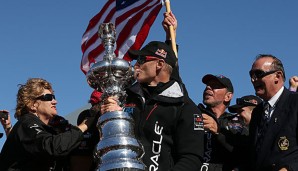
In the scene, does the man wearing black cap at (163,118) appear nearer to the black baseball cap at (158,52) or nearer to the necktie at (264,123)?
the black baseball cap at (158,52)

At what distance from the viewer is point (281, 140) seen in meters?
5.36

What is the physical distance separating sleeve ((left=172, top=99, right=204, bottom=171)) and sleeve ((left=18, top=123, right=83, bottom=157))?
1.05 meters

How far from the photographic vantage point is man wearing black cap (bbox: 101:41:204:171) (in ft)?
16.7

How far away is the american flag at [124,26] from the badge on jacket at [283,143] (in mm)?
4001

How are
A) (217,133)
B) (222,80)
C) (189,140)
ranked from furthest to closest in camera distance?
(222,80)
(217,133)
(189,140)

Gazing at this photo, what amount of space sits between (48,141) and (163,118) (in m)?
1.18

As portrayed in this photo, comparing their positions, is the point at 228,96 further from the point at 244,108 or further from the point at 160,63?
the point at 160,63

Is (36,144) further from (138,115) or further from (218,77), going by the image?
(218,77)

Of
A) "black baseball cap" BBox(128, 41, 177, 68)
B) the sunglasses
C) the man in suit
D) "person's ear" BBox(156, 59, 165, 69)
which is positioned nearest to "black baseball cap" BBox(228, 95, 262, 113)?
the sunglasses

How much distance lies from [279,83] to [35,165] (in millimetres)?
2699

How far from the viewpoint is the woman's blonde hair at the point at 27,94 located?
6.12 meters

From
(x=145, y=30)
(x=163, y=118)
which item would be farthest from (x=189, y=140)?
(x=145, y=30)

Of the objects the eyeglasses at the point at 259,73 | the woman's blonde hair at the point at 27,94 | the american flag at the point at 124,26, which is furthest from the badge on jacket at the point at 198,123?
the american flag at the point at 124,26

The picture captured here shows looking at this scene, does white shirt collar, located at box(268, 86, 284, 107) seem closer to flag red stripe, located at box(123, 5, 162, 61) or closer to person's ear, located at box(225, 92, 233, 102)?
person's ear, located at box(225, 92, 233, 102)
